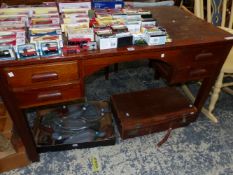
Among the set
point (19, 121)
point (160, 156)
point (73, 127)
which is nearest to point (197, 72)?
point (160, 156)

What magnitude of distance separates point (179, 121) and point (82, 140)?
72 cm

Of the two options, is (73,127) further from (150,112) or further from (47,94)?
(150,112)

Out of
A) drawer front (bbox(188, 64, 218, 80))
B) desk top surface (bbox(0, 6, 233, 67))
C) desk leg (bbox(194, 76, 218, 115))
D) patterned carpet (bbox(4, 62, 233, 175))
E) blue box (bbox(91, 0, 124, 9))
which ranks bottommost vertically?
patterned carpet (bbox(4, 62, 233, 175))

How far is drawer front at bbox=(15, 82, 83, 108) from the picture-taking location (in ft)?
3.60

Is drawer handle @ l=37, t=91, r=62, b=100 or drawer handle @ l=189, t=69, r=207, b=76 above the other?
drawer handle @ l=37, t=91, r=62, b=100

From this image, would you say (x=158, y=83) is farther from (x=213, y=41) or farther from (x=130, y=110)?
(x=213, y=41)

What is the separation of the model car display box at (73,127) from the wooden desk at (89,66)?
0.15 m

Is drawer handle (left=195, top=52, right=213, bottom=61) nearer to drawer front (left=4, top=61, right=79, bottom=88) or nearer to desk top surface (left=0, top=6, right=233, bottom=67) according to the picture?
desk top surface (left=0, top=6, right=233, bottom=67)

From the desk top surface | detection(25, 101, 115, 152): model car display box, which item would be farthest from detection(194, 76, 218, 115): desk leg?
detection(25, 101, 115, 152): model car display box

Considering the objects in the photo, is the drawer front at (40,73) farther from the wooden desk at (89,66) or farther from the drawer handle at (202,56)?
the drawer handle at (202,56)

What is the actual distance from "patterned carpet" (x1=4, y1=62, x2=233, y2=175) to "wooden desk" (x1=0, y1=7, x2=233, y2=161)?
0.66 feet

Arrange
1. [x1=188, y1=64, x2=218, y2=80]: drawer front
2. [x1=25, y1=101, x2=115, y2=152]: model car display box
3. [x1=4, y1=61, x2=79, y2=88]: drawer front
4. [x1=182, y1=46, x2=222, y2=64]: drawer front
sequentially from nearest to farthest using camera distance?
[x1=4, y1=61, x2=79, y2=88]: drawer front
[x1=182, y1=46, x2=222, y2=64]: drawer front
[x1=188, y1=64, x2=218, y2=80]: drawer front
[x1=25, y1=101, x2=115, y2=152]: model car display box

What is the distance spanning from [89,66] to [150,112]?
656mm

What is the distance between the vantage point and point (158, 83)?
218 centimetres
